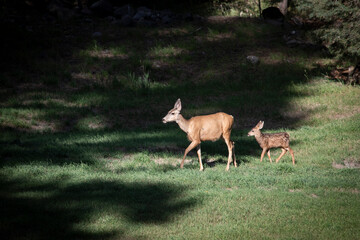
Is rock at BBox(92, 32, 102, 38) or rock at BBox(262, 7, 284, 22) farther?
rock at BBox(262, 7, 284, 22)

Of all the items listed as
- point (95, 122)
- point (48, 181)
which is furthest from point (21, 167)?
point (95, 122)

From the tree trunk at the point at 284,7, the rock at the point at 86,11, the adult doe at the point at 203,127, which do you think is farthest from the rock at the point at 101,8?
the adult doe at the point at 203,127

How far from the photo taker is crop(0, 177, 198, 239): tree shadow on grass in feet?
21.1

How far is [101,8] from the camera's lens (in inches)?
1080

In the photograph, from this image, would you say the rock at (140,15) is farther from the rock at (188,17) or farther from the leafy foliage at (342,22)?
the leafy foliage at (342,22)

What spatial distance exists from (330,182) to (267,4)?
25043mm

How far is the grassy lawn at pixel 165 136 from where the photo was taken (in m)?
6.94

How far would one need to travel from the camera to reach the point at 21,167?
377 inches

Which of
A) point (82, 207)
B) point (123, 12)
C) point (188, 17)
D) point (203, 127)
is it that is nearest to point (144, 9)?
point (123, 12)

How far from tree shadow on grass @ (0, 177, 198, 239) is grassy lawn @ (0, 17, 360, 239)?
32 mm

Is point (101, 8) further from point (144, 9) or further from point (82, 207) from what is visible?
point (82, 207)

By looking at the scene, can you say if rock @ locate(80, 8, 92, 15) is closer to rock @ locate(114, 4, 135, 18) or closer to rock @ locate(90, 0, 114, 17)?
rock @ locate(90, 0, 114, 17)

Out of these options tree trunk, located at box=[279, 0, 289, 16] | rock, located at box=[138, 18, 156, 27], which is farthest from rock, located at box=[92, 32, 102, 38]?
tree trunk, located at box=[279, 0, 289, 16]

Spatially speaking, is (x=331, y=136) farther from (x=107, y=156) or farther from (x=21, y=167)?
(x=21, y=167)
